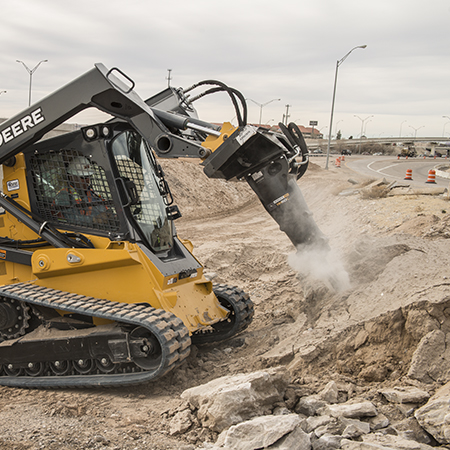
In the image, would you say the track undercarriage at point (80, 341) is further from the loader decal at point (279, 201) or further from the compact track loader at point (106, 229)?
the loader decal at point (279, 201)

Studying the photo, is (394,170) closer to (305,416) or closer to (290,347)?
(290,347)

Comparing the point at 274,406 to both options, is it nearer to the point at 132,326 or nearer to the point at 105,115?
the point at 132,326

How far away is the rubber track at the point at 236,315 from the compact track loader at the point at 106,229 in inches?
17.8

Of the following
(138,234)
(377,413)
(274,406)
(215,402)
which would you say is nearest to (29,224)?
(138,234)

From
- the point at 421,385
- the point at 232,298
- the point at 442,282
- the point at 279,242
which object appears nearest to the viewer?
the point at 421,385

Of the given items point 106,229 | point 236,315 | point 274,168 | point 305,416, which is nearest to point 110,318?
point 106,229

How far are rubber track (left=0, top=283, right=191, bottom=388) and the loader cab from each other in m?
0.74

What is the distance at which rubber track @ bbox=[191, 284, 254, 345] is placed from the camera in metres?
6.17

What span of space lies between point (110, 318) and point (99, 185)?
1.49 metres

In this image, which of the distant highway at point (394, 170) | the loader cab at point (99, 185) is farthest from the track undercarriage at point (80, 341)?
the distant highway at point (394, 170)

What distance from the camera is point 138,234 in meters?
5.33

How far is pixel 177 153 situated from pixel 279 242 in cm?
787

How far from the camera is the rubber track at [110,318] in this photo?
15.0 feet

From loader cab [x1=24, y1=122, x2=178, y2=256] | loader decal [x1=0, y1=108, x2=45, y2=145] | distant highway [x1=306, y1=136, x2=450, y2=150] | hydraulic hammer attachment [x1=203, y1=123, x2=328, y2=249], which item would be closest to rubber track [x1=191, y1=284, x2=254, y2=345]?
loader cab [x1=24, y1=122, x2=178, y2=256]
